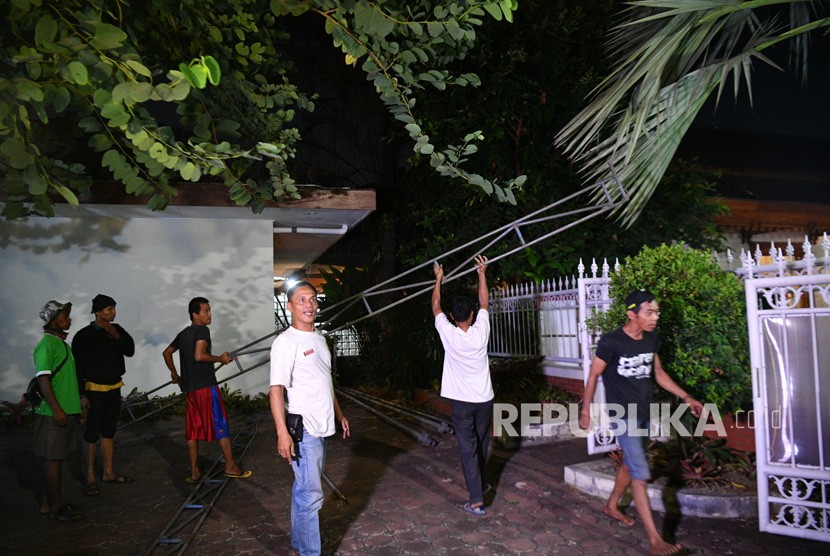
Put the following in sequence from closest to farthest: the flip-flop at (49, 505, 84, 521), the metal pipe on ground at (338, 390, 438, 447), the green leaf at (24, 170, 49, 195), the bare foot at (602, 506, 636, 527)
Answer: the green leaf at (24, 170, 49, 195)
the bare foot at (602, 506, 636, 527)
the flip-flop at (49, 505, 84, 521)
the metal pipe on ground at (338, 390, 438, 447)

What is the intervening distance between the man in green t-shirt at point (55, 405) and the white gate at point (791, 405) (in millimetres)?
5445

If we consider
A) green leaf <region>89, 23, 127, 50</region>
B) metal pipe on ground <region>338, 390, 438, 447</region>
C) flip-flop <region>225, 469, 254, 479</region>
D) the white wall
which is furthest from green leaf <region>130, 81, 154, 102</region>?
the white wall

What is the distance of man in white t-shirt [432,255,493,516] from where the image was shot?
15.8 feet

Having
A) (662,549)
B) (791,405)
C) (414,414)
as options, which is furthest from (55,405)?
(791,405)

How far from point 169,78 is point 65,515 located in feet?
13.4

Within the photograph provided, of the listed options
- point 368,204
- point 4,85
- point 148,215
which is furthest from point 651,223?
point 4,85

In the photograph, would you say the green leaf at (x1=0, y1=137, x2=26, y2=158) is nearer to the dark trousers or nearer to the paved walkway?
the paved walkway

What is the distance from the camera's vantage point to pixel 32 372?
9312mm

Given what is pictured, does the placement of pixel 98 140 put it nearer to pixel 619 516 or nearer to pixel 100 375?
pixel 100 375

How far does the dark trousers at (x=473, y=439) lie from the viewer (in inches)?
189

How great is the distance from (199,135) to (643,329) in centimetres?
328

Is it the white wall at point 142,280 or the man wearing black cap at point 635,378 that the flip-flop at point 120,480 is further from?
the man wearing black cap at point 635,378

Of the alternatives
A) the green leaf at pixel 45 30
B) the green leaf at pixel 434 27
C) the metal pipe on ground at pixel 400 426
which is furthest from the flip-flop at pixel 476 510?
the green leaf at pixel 45 30

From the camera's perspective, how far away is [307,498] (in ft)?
12.0
